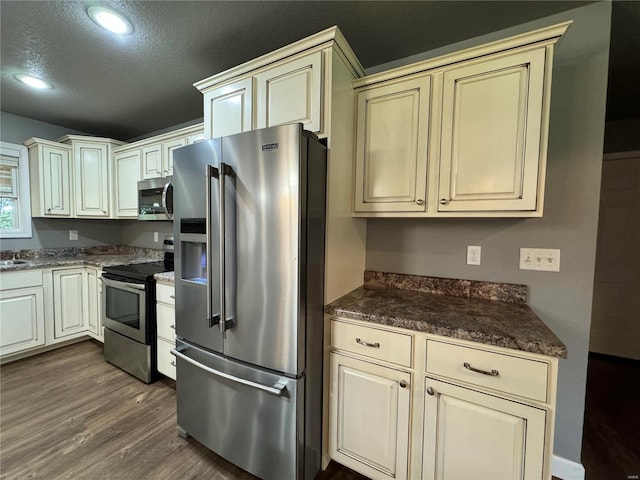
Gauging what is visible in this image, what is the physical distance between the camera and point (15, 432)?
170cm

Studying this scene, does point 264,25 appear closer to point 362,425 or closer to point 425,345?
point 425,345

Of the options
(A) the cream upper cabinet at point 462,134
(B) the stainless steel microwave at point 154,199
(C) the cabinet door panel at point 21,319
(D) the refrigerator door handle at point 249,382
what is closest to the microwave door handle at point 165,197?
(B) the stainless steel microwave at point 154,199

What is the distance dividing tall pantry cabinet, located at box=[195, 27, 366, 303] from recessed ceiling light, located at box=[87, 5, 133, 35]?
46 cm

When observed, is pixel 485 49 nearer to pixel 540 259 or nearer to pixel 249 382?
pixel 540 259

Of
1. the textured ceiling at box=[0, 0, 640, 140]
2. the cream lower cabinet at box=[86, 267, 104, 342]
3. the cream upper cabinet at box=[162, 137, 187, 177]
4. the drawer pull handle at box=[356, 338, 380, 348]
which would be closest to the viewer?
the drawer pull handle at box=[356, 338, 380, 348]

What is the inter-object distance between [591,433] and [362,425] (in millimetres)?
1671

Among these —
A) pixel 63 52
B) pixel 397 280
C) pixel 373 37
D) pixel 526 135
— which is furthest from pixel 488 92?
pixel 63 52

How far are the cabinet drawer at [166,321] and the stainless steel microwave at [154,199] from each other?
0.88 m

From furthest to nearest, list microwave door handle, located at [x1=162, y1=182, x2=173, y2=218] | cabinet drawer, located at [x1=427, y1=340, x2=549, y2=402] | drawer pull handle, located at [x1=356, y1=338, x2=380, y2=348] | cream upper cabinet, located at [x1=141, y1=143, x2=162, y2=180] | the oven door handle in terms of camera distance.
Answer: cream upper cabinet, located at [x1=141, y1=143, x2=162, y2=180], microwave door handle, located at [x1=162, y1=182, x2=173, y2=218], the oven door handle, drawer pull handle, located at [x1=356, y1=338, x2=380, y2=348], cabinet drawer, located at [x1=427, y1=340, x2=549, y2=402]

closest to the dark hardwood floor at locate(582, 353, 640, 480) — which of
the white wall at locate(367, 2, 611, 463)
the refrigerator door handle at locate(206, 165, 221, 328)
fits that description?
the white wall at locate(367, 2, 611, 463)

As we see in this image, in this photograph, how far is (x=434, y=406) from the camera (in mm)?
1175

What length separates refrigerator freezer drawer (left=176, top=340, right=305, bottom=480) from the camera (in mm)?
1234

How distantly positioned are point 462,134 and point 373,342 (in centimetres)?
116

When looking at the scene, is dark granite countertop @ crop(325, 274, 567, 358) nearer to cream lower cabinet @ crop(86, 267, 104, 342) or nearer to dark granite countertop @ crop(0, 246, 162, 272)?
dark granite countertop @ crop(0, 246, 162, 272)
